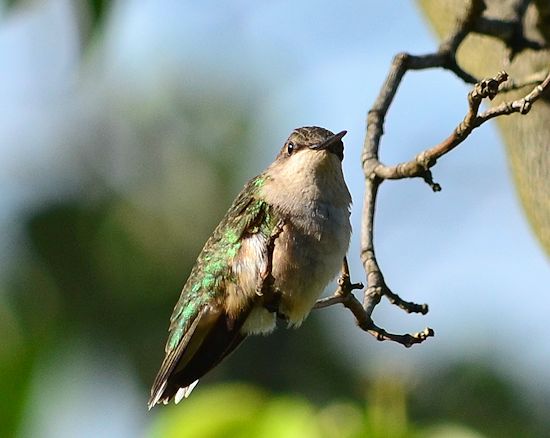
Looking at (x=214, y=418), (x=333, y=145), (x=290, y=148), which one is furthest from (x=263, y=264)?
(x=214, y=418)

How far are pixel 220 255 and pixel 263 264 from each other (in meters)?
0.42

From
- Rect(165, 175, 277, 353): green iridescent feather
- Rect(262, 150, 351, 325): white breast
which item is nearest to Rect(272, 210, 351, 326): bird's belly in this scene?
Rect(262, 150, 351, 325): white breast

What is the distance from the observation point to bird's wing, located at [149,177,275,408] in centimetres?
398

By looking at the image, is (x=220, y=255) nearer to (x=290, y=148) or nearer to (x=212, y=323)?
(x=212, y=323)

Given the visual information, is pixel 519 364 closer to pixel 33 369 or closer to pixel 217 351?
pixel 217 351

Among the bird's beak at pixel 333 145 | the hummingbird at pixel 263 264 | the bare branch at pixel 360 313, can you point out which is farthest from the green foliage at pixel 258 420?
the bird's beak at pixel 333 145

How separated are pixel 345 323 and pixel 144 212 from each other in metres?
3.03

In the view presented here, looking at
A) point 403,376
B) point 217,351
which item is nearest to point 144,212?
point 217,351

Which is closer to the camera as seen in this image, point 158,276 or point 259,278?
point 259,278

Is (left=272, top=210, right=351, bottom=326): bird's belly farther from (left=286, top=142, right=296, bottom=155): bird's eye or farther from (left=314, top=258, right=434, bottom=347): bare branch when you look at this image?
(left=286, top=142, right=296, bottom=155): bird's eye

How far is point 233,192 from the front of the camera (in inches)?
535

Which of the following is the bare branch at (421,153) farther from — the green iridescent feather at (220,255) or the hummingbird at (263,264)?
the green iridescent feather at (220,255)

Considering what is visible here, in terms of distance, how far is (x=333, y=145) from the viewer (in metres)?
4.26

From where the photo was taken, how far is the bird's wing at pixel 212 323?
13.1 ft
